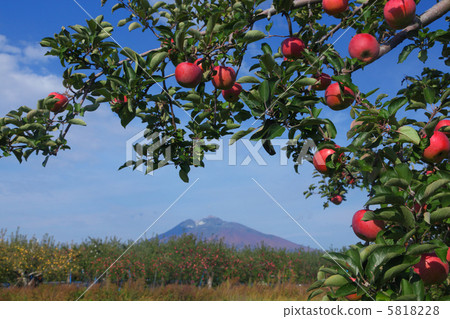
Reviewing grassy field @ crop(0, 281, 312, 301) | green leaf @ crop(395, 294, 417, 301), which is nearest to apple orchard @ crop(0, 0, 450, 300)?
green leaf @ crop(395, 294, 417, 301)

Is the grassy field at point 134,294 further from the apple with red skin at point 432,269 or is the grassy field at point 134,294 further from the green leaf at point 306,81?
the green leaf at point 306,81

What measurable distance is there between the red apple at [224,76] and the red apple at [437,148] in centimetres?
167

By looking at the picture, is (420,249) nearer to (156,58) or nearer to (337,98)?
(337,98)

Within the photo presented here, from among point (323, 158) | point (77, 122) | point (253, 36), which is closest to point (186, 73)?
A: point (253, 36)

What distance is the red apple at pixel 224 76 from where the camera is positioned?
3.15m

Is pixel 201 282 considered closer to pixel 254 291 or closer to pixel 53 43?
pixel 254 291

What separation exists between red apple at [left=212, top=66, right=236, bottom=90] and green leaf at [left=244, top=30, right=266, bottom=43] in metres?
0.31

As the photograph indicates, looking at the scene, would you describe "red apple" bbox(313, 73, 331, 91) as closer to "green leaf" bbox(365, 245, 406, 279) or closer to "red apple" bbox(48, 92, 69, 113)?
"green leaf" bbox(365, 245, 406, 279)

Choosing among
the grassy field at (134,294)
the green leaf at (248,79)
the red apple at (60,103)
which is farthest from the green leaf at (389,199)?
the grassy field at (134,294)

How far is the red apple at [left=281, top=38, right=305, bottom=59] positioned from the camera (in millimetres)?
3330

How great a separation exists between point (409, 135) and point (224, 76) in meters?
1.53

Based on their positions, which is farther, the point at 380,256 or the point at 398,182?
the point at 398,182

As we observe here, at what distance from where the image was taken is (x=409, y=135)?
2551 mm

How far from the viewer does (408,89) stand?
12.0 feet
